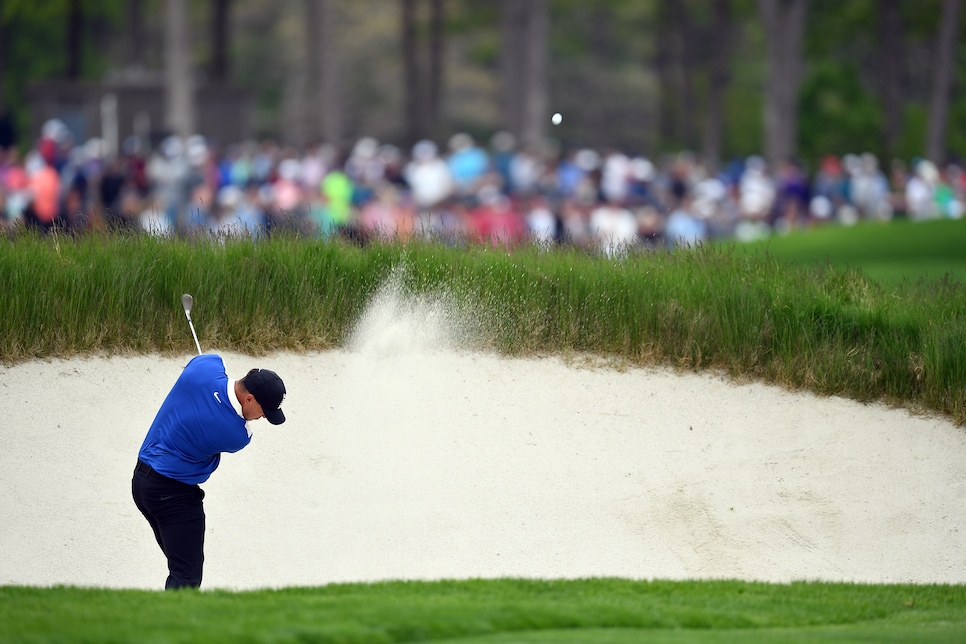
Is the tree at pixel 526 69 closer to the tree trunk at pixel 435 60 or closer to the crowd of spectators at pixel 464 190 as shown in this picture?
the crowd of spectators at pixel 464 190

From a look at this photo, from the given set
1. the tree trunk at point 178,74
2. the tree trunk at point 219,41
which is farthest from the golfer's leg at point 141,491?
the tree trunk at point 219,41

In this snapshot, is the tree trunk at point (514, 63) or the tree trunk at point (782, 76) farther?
the tree trunk at point (514, 63)

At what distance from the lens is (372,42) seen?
6206 centimetres

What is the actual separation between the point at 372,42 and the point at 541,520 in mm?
52926

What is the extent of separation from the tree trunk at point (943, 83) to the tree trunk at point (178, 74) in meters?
20.5

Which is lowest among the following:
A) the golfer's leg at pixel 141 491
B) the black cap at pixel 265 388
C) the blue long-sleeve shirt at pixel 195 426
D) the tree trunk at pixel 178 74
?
the golfer's leg at pixel 141 491

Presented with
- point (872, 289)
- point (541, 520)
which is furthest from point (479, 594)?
point (872, 289)

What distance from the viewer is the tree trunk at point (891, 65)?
4591 centimetres

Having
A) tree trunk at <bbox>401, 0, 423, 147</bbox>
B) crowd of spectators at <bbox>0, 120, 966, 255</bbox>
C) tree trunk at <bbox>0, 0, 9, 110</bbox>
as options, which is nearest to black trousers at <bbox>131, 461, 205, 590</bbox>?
crowd of spectators at <bbox>0, 120, 966, 255</bbox>

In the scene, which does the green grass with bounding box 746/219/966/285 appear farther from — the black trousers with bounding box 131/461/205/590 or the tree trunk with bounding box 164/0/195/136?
the tree trunk with bounding box 164/0/195/136

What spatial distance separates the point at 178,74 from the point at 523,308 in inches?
822

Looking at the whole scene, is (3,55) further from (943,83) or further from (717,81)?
(943,83)

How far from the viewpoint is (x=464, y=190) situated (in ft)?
80.6

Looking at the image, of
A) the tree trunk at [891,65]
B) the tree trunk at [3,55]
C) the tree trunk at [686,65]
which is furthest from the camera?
the tree trunk at [686,65]
